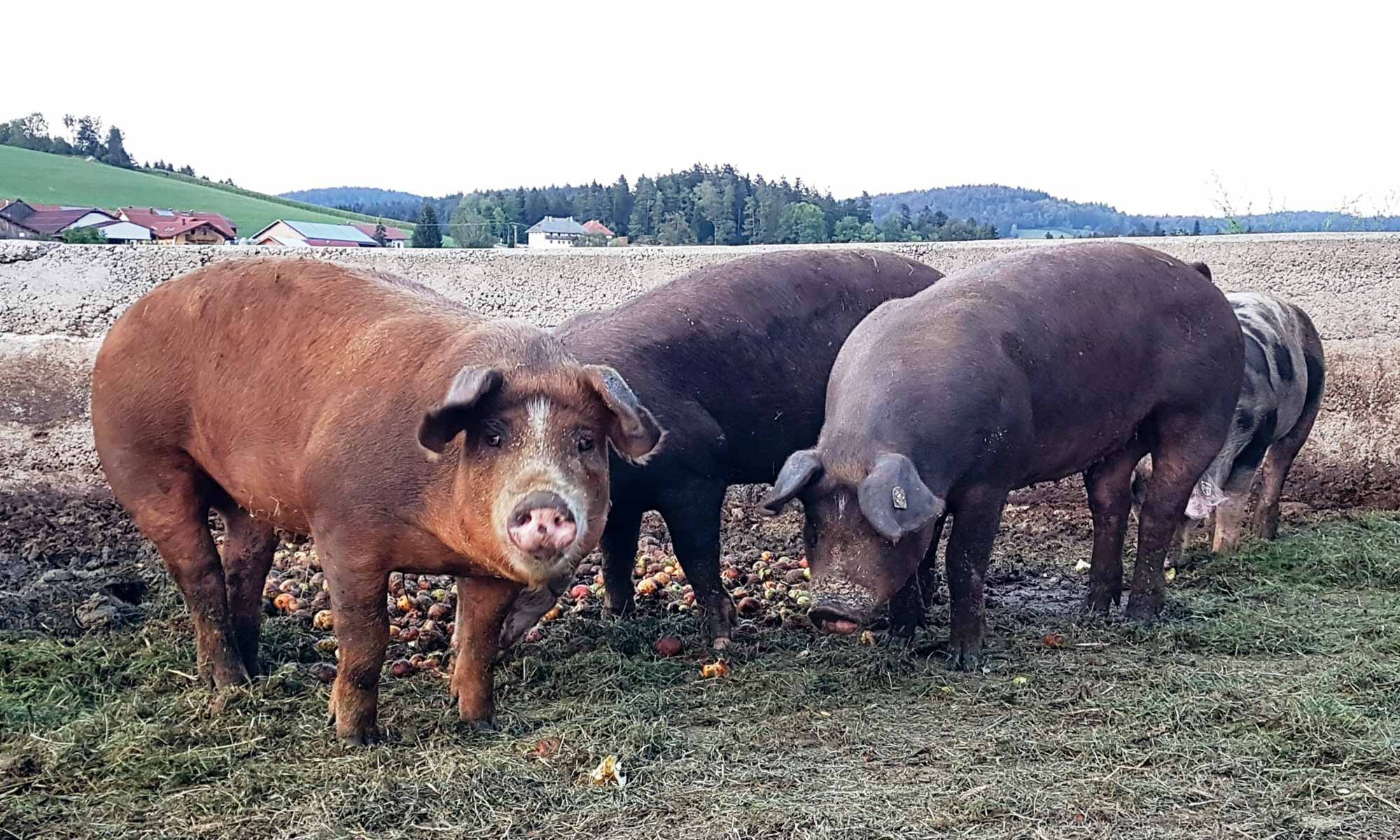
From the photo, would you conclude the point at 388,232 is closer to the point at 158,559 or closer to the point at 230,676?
the point at 158,559

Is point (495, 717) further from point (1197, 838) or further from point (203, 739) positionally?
point (1197, 838)

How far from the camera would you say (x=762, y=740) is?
4.00 meters

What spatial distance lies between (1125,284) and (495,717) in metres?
3.30

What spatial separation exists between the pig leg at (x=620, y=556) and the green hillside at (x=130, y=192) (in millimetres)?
4811

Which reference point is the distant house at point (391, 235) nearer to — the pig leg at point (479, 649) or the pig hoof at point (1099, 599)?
the pig leg at point (479, 649)

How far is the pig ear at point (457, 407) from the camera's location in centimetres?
327

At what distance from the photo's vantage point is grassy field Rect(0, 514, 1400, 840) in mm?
3369

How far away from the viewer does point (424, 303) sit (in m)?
4.29

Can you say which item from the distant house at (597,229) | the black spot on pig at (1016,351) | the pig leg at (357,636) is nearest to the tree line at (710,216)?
the distant house at (597,229)

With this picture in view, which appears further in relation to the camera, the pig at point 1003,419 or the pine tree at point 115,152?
the pine tree at point 115,152

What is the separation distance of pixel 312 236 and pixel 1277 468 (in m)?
6.72

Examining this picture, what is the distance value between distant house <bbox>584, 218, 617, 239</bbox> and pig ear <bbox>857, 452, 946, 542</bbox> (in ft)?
14.9

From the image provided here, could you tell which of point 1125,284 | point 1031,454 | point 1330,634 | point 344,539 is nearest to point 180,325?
point 344,539

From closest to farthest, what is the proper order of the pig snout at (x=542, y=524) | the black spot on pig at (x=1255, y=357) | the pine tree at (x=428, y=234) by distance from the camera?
the pig snout at (x=542, y=524)
the black spot on pig at (x=1255, y=357)
the pine tree at (x=428, y=234)
